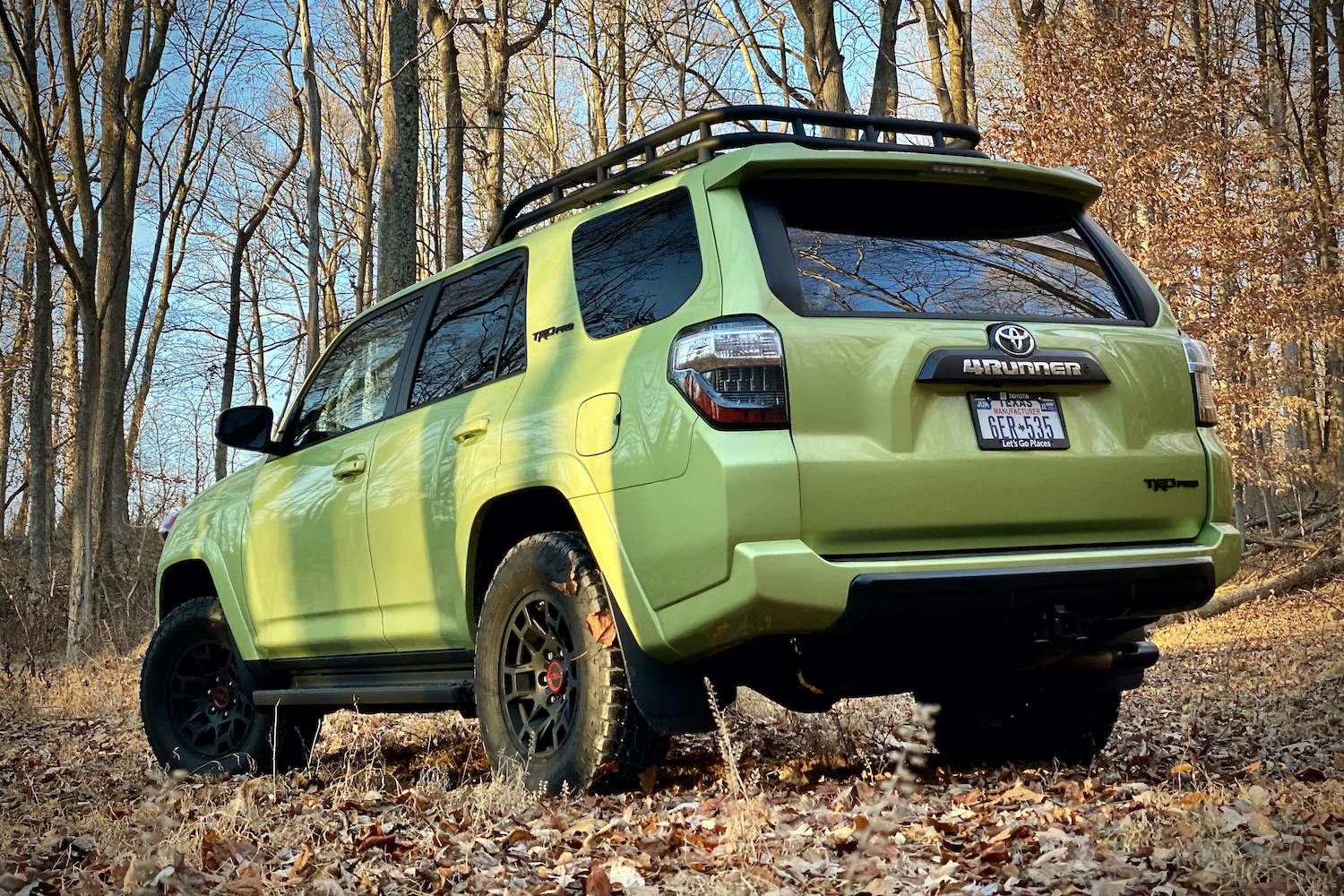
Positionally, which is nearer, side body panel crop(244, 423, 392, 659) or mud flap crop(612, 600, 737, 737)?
mud flap crop(612, 600, 737, 737)

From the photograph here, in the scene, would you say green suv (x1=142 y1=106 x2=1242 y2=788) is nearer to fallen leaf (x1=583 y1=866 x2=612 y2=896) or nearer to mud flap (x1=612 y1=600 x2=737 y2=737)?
mud flap (x1=612 y1=600 x2=737 y2=737)

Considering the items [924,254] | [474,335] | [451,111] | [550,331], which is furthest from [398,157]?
[924,254]

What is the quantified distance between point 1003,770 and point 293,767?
321 centimetres

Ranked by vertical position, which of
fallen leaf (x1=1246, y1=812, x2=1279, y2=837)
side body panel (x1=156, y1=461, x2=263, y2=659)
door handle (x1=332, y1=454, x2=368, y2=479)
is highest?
door handle (x1=332, y1=454, x2=368, y2=479)

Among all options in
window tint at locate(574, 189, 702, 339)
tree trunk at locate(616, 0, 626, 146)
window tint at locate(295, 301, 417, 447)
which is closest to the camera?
window tint at locate(574, 189, 702, 339)

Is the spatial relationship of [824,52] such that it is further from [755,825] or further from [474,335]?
[755,825]

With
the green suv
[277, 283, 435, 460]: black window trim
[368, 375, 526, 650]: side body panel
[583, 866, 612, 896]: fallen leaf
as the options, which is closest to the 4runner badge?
the green suv

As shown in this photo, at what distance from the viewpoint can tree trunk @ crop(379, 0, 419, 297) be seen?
11031 mm

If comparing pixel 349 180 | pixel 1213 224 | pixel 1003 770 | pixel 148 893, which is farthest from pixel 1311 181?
pixel 349 180

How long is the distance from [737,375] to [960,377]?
66 centimetres

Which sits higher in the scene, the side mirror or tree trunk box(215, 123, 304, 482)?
tree trunk box(215, 123, 304, 482)

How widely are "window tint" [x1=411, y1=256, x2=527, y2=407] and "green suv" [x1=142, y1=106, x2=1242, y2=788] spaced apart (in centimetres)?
2

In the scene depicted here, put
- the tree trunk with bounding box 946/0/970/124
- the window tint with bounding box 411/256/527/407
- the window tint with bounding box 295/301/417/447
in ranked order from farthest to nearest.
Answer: the tree trunk with bounding box 946/0/970/124 < the window tint with bounding box 295/301/417/447 < the window tint with bounding box 411/256/527/407

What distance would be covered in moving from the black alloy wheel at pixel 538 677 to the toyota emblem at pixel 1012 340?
1.62 m
